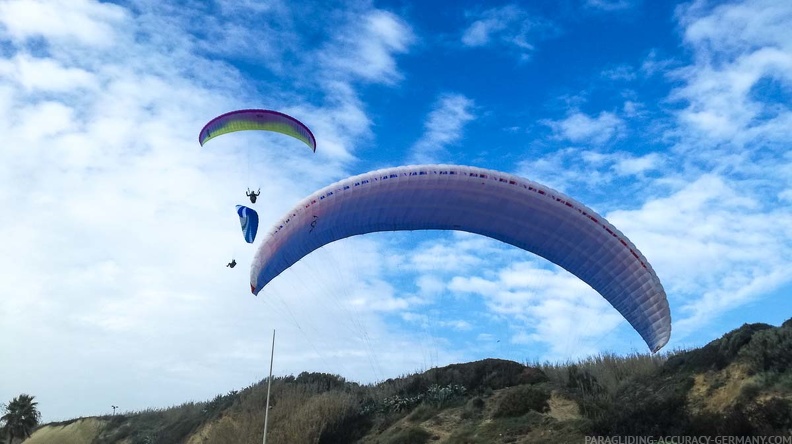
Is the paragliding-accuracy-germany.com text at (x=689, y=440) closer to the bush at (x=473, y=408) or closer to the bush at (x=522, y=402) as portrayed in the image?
the bush at (x=522, y=402)

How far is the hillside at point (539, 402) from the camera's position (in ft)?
53.1

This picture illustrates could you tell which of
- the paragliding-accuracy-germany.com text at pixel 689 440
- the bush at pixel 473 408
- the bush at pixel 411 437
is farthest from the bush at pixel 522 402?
the paragliding-accuracy-germany.com text at pixel 689 440

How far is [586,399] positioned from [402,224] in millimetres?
8161

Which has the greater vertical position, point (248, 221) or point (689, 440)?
point (248, 221)

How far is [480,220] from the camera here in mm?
21609

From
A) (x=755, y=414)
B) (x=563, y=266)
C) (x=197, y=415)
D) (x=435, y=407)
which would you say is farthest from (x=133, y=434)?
(x=755, y=414)

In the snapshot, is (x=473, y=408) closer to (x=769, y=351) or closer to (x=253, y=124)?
(x=769, y=351)

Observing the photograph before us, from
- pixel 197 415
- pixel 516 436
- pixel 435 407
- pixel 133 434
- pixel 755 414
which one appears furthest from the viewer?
pixel 133 434

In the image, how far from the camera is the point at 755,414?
14656 mm

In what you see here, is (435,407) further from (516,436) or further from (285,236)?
(285,236)

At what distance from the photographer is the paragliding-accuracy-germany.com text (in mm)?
13719

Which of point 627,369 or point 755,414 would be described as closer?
point 755,414

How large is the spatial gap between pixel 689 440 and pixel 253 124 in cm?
1561

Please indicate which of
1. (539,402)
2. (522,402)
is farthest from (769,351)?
(522,402)
